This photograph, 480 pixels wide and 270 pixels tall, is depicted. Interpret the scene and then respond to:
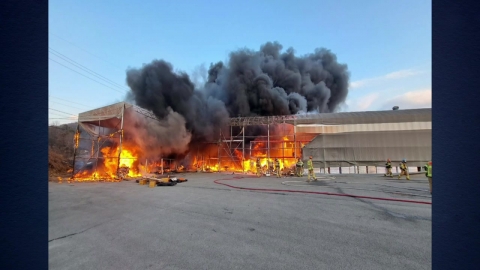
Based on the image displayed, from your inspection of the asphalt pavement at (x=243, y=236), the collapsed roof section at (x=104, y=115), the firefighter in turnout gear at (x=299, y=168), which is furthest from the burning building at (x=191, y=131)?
the asphalt pavement at (x=243, y=236)

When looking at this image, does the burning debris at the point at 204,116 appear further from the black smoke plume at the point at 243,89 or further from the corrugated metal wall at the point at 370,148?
the corrugated metal wall at the point at 370,148

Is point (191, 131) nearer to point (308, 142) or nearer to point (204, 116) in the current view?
point (204, 116)

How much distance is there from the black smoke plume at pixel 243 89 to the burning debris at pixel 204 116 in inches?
3.8

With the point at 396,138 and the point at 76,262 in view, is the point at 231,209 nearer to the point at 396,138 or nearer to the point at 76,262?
the point at 76,262

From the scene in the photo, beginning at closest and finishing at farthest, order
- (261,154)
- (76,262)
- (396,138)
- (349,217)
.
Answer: (76,262)
(349,217)
(396,138)
(261,154)

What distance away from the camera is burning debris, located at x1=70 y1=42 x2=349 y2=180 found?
20.2 metres

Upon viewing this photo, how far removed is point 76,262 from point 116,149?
18129mm

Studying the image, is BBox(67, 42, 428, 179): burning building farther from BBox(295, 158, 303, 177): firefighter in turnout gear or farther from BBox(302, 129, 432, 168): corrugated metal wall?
BBox(295, 158, 303, 177): firefighter in turnout gear

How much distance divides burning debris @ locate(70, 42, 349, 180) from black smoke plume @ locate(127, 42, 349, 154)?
0.32 feet

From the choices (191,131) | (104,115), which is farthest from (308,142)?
(104,115)

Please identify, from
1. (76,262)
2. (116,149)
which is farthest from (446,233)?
(116,149)

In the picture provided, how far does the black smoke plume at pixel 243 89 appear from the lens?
24.1 metres

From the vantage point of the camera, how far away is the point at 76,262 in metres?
3.29

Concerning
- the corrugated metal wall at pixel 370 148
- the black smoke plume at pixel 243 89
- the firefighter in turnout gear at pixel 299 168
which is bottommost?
the firefighter in turnout gear at pixel 299 168
